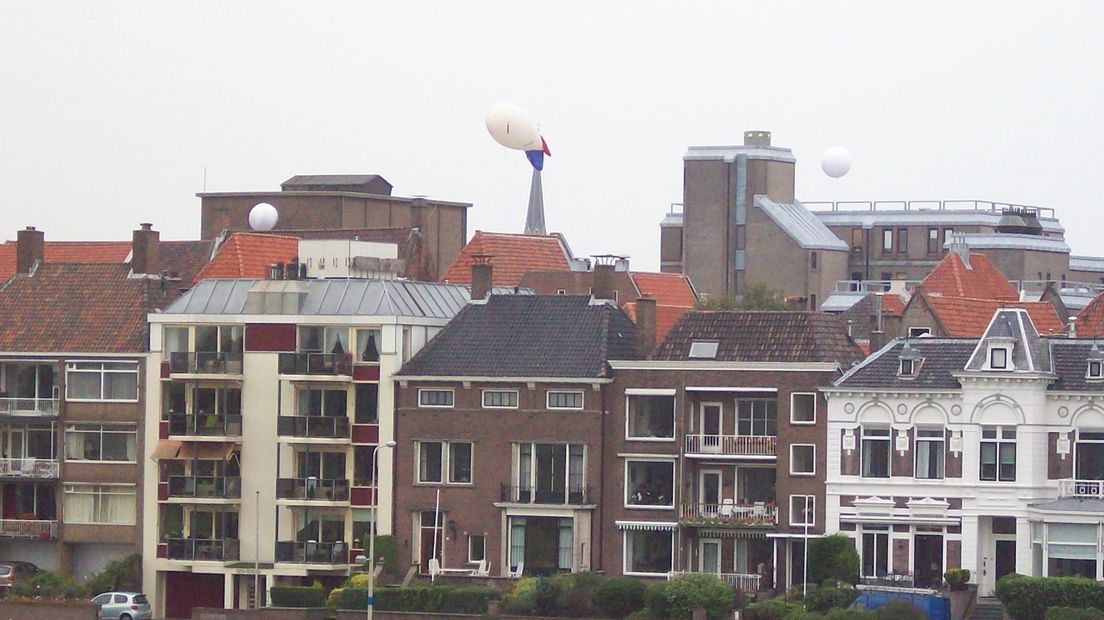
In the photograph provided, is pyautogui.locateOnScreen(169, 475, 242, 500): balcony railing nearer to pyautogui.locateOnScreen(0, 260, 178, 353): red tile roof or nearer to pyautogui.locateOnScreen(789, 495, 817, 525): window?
pyautogui.locateOnScreen(0, 260, 178, 353): red tile roof

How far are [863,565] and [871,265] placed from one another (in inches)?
3738

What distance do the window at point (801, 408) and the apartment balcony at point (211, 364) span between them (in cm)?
2031

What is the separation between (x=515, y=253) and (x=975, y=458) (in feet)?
142

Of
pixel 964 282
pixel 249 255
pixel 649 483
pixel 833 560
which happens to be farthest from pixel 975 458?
pixel 964 282

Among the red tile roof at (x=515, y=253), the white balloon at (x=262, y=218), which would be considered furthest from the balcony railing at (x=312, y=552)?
the white balloon at (x=262, y=218)

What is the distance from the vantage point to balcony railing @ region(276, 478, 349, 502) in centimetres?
10138

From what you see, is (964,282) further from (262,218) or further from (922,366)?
(922,366)

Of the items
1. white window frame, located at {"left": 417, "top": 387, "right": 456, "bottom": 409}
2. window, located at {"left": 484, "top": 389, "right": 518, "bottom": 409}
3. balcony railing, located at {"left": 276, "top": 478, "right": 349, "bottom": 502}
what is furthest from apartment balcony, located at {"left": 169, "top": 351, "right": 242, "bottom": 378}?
window, located at {"left": 484, "top": 389, "right": 518, "bottom": 409}

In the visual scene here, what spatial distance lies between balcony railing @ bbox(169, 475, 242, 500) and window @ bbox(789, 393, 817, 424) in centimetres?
2046

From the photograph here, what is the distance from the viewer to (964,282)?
147125 mm

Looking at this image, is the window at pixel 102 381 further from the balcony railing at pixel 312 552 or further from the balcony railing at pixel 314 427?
the balcony railing at pixel 312 552

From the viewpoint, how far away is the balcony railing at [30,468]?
106m

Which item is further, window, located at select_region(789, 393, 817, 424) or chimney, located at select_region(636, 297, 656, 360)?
chimney, located at select_region(636, 297, 656, 360)

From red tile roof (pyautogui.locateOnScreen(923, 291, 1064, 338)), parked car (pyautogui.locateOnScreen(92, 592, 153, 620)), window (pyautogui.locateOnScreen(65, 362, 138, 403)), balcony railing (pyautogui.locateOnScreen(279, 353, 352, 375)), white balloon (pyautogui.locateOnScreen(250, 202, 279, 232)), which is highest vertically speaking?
white balloon (pyautogui.locateOnScreen(250, 202, 279, 232))
